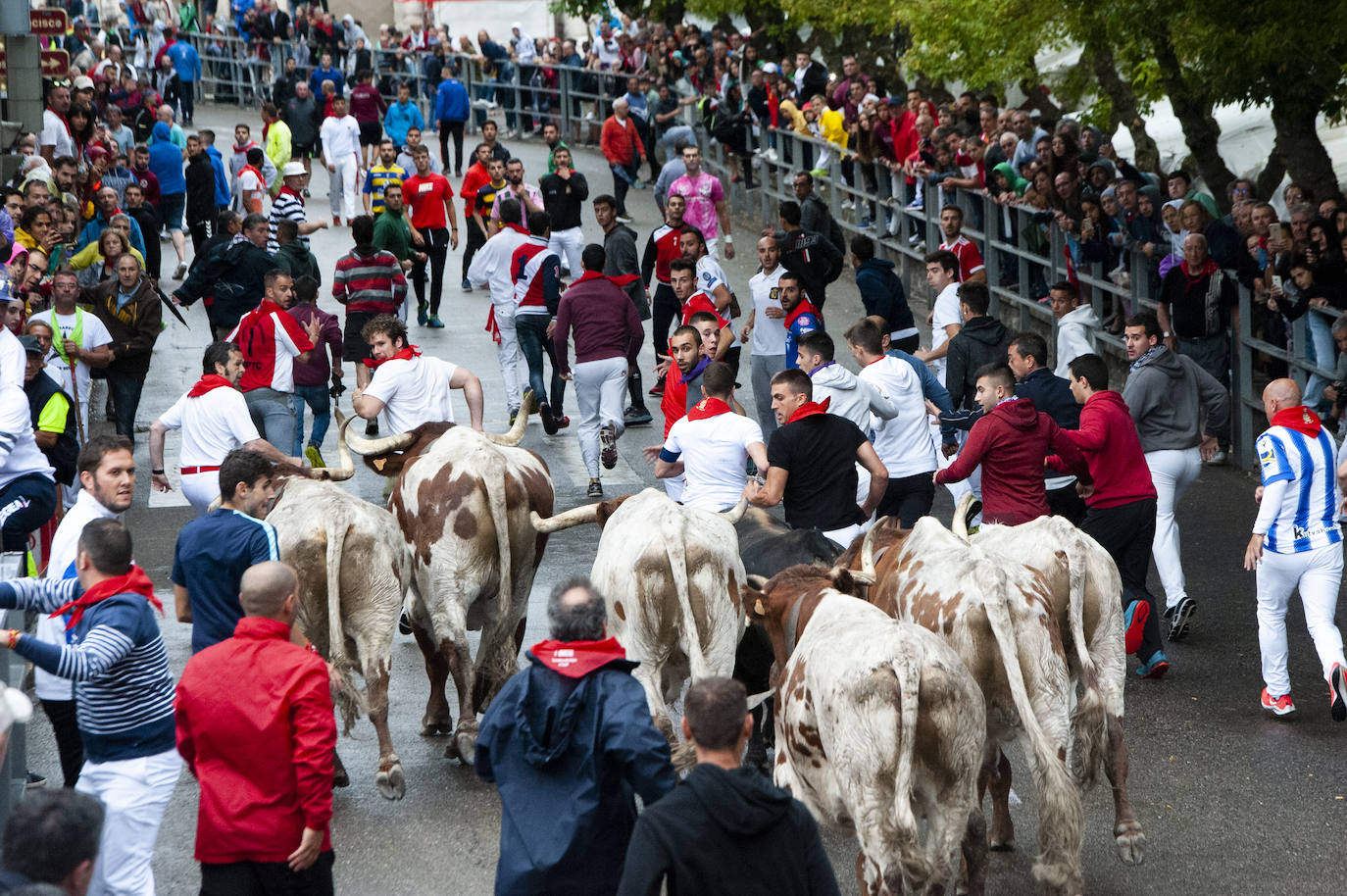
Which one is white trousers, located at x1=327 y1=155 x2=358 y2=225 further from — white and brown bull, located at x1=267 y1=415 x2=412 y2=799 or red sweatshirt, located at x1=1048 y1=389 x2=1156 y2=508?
white and brown bull, located at x1=267 y1=415 x2=412 y2=799

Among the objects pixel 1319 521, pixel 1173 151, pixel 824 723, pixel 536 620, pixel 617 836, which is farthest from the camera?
pixel 1173 151

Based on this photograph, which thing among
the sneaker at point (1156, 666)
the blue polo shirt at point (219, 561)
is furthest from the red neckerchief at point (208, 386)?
the sneaker at point (1156, 666)

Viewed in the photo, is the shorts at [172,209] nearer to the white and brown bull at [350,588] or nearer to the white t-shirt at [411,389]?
the white t-shirt at [411,389]

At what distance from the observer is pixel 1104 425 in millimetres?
9398

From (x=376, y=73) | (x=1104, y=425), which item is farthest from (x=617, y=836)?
(x=376, y=73)

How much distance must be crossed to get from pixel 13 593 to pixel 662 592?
282 cm

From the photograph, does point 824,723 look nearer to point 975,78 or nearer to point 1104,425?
point 1104,425

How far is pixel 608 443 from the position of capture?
13.1m

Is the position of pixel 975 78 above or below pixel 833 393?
above

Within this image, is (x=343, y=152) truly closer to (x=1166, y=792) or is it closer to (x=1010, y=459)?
(x=1010, y=459)

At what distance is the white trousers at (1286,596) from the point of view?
882 cm

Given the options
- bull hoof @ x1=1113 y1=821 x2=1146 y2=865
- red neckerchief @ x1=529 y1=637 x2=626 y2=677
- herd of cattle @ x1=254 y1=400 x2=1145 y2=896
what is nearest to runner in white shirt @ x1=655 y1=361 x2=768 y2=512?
herd of cattle @ x1=254 y1=400 x2=1145 y2=896

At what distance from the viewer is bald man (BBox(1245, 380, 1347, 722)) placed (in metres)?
8.82

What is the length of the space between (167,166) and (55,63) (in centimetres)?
360
